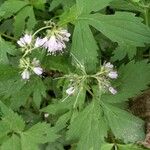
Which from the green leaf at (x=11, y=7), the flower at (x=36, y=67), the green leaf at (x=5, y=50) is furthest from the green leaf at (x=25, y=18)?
the flower at (x=36, y=67)

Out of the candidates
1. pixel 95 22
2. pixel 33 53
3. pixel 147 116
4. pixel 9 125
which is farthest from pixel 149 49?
pixel 9 125

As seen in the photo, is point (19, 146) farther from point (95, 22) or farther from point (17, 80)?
point (95, 22)

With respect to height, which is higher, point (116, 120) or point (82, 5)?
point (82, 5)

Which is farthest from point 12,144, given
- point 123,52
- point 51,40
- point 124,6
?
point 124,6

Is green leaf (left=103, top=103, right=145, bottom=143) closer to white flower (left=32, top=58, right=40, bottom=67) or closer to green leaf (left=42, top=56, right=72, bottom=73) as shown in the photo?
green leaf (left=42, top=56, right=72, bottom=73)

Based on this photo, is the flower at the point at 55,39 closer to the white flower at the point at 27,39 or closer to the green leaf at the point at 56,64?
the white flower at the point at 27,39
